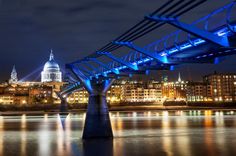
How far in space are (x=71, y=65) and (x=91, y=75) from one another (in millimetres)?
2960

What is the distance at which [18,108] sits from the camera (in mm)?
195000

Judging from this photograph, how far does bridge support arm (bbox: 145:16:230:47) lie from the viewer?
23583mm

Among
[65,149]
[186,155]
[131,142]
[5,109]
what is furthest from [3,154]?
[5,109]

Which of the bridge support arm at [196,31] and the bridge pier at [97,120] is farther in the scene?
the bridge pier at [97,120]

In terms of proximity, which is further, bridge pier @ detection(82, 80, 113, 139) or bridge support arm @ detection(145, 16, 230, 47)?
bridge pier @ detection(82, 80, 113, 139)

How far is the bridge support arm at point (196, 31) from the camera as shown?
23.6 m

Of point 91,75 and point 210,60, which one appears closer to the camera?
point 210,60

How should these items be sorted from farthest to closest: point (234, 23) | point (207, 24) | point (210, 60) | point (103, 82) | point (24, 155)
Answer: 1. point (103, 82)
2. point (24, 155)
3. point (210, 60)
4. point (207, 24)
5. point (234, 23)

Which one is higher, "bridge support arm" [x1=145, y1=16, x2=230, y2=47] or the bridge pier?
"bridge support arm" [x1=145, y1=16, x2=230, y2=47]

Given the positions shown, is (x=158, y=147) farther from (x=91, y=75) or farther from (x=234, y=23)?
(x=234, y=23)

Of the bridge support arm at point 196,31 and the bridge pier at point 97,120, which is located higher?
the bridge support arm at point 196,31

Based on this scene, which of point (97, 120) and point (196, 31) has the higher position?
point (196, 31)

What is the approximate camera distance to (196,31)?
2408 centimetres

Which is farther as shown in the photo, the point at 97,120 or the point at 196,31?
the point at 97,120
